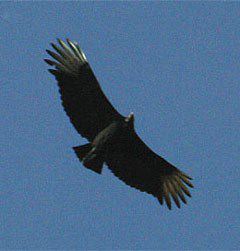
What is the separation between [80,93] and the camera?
682 inches

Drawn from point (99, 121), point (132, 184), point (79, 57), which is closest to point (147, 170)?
point (132, 184)

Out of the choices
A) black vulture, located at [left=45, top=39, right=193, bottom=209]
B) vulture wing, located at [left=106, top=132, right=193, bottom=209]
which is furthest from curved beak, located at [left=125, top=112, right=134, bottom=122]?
vulture wing, located at [left=106, top=132, right=193, bottom=209]

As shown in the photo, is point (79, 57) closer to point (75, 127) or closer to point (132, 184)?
point (75, 127)

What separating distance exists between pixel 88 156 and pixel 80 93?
1354 millimetres

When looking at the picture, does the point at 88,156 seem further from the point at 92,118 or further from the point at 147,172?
the point at 147,172

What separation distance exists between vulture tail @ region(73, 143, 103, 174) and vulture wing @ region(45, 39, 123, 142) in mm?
272

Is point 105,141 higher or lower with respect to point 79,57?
lower

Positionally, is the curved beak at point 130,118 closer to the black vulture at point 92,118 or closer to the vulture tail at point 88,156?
the black vulture at point 92,118

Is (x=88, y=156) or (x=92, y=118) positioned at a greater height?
(x=92, y=118)

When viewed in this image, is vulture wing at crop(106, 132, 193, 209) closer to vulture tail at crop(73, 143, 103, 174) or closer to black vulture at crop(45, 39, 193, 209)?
black vulture at crop(45, 39, 193, 209)

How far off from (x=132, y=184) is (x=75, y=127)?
1807mm

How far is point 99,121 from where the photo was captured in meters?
17.4

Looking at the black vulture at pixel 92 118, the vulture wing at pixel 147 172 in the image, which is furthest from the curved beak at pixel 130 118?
the vulture wing at pixel 147 172

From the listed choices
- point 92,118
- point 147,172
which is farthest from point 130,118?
point 147,172
